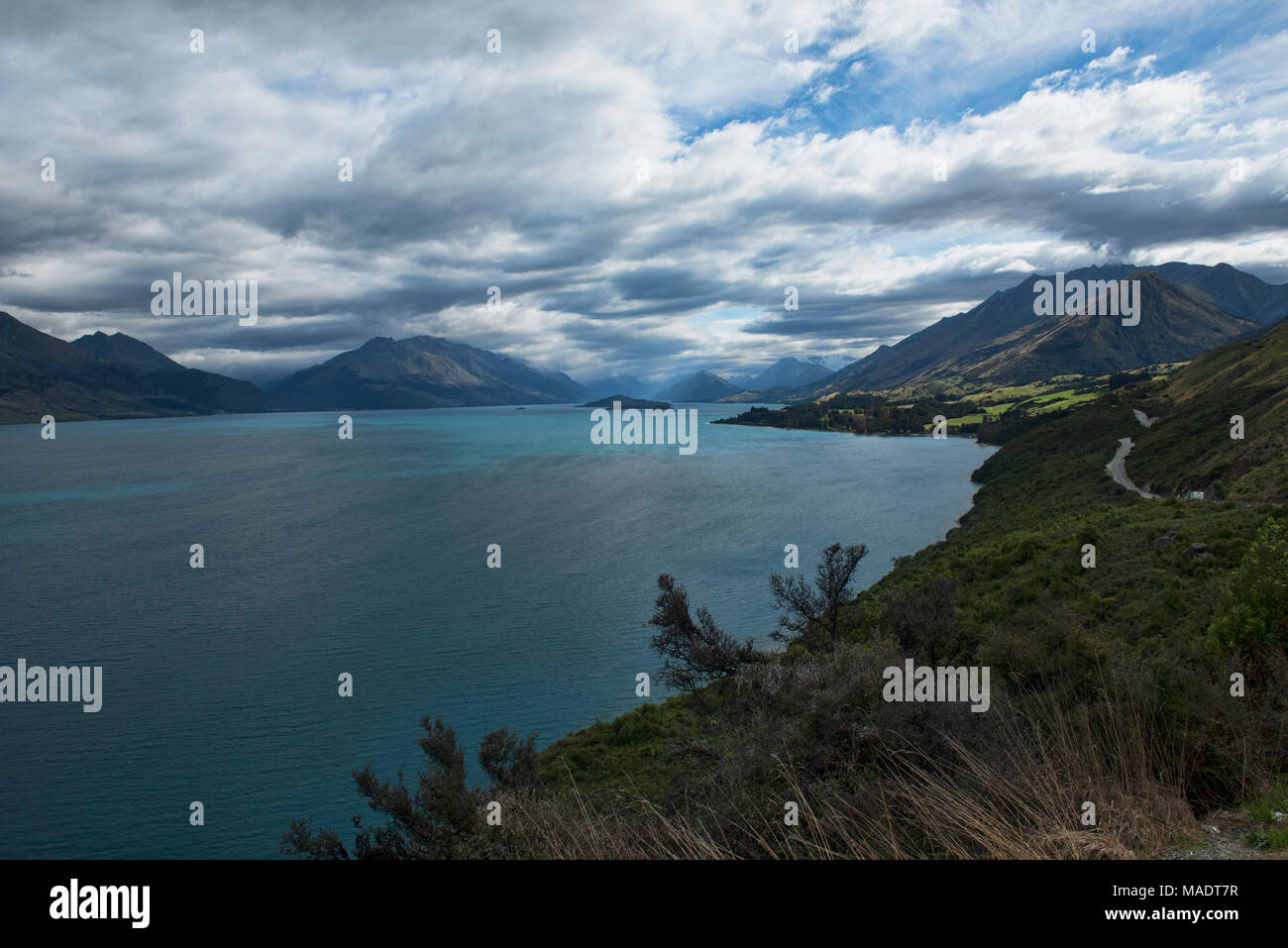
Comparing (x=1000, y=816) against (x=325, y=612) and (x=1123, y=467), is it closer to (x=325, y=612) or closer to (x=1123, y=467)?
(x=325, y=612)

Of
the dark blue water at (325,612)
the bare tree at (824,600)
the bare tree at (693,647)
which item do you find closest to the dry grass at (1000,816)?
the bare tree at (693,647)

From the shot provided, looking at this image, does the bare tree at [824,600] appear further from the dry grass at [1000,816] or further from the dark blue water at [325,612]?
the dark blue water at [325,612]

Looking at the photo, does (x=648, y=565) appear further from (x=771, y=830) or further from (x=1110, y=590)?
(x=771, y=830)

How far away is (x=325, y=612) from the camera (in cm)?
4053

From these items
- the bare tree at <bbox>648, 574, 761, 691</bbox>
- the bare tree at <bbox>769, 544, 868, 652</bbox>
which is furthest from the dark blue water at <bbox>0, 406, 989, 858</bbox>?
the bare tree at <bbox>769, 544, 868, 652</bbox>

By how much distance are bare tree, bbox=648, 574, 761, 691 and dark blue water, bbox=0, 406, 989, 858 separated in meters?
11.3

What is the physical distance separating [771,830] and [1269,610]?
948 centimetres

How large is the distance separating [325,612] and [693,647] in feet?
101

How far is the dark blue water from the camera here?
24.0 meters

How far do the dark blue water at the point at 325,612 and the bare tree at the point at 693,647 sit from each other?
37.1ft

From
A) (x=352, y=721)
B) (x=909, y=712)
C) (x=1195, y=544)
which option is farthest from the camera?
(x=352, y=721)

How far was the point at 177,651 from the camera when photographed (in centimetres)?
3450

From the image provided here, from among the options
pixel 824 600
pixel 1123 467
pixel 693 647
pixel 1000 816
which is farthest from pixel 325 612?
pixel 1123 467
